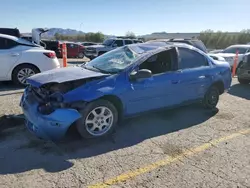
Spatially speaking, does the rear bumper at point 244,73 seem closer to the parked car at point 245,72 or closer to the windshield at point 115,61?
the parked car at point 245,72

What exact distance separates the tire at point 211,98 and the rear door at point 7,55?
5.50 m

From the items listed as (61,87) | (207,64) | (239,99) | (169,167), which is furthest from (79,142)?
(239,99)

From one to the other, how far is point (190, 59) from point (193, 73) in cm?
32

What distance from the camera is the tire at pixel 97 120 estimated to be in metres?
3.90

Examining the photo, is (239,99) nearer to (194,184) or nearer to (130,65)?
(130,65)

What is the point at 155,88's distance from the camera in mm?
4633

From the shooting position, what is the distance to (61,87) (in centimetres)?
399

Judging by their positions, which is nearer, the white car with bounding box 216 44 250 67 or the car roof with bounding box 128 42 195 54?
the car roof with bounding box 128 42 195 54

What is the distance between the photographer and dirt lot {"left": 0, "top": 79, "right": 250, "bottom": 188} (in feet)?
9.93

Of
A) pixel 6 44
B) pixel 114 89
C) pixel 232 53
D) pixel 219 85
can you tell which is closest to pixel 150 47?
pixel 114 89

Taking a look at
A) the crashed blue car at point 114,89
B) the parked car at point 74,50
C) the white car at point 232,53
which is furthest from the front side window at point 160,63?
the parked car at point 74,50

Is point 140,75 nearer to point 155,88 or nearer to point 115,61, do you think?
point 155,88

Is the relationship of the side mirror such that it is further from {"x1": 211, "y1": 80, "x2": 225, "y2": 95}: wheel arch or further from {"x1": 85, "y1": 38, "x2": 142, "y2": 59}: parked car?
{"x1": 85, "y1": 38, "x2": 142, "y2": 59}: parked car

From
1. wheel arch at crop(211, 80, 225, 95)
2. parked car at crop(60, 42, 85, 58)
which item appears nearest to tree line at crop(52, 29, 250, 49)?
parked car at crop(60, 42, 85, 58)
